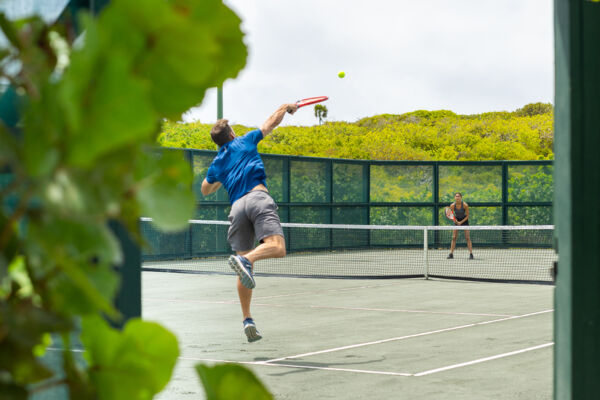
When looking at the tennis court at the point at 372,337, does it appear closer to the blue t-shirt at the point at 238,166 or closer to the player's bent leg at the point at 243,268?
the player's bent leg at the point at 243,268

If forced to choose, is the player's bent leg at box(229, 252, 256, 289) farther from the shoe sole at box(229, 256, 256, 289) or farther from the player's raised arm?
the player's raised arm

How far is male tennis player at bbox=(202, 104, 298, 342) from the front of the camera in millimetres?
6270

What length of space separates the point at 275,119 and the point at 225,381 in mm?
5722

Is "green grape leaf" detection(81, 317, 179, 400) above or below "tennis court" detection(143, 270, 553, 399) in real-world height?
above

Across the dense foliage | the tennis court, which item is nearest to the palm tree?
the dense foliage

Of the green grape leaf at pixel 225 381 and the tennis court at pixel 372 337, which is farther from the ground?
the green grape leaf at pixel 225 381

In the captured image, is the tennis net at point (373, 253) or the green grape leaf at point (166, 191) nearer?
the green grape leaf at point (166, 191)

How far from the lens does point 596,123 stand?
1.97 meters

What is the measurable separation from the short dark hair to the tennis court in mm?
1673

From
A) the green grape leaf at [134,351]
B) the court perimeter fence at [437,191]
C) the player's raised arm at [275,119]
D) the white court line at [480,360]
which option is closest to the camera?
the green grape leaf at [134,351]

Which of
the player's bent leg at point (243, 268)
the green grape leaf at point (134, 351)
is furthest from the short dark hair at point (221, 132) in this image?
the green grape leaf at point (134, 351)

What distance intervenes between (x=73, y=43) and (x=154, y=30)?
0.09 meters

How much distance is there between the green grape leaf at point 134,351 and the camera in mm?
419

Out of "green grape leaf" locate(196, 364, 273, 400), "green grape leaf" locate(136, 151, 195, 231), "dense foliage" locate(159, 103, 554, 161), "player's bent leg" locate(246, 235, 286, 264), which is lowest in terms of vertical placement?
"player's bent leg" locate(246, 235, 286, 264)
